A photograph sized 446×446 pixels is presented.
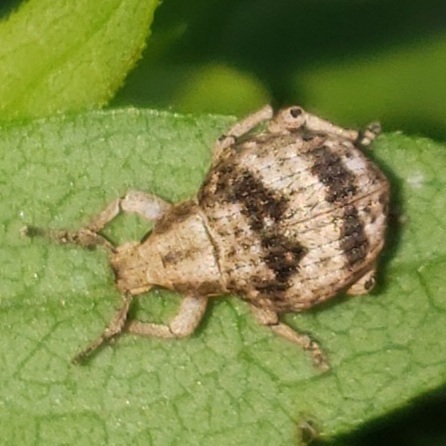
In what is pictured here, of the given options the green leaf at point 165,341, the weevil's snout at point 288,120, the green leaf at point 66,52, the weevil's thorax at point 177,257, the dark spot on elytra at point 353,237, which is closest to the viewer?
the green leaf at point 66,52

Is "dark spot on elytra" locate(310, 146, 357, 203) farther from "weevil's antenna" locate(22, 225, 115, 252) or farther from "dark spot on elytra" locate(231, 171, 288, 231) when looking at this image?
"weevil's antenna" locate(22, 225, 115, 252)

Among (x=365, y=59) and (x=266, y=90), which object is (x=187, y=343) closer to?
(x=266, y=90)

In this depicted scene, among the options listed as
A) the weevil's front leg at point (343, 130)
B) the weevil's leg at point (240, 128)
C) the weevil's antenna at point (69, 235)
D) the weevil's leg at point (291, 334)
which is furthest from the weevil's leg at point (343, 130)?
the weevil's antenna at point (69, 235)

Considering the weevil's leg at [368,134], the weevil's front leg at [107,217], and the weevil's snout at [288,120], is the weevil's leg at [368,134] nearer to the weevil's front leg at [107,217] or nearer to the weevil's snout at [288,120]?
the weevil's snout at [288,120]

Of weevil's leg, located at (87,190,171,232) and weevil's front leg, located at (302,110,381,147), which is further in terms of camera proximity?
weevil's front leg, located at (302,110,381,147)

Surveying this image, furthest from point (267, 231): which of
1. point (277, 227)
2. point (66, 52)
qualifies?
point (66, 52)

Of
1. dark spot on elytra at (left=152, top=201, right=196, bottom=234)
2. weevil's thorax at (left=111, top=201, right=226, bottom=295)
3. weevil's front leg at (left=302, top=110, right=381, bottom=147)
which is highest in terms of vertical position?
weevil's front leg at (left=302, top=110, right=381, bottom=147)

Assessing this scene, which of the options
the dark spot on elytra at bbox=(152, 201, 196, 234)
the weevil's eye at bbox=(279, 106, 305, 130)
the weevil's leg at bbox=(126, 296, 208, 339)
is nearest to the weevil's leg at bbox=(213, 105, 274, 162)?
the weevil's eye at bbox=(279, 106, 305, 130)

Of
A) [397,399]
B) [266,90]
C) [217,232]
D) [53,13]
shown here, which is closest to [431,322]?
[397,399]
